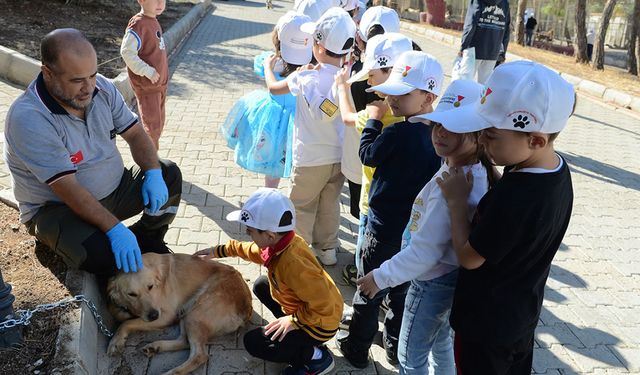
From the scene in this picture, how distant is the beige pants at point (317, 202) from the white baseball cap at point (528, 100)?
2145 millimetres

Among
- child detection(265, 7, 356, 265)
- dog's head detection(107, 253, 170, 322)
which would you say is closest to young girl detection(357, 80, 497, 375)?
dog's head detection(107, 253, 170, 322)

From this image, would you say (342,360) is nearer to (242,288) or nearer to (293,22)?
(242,288)

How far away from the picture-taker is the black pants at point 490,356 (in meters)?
2.27

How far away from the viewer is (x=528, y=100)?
1837 millimetres

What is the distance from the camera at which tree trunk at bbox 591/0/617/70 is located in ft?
51.0

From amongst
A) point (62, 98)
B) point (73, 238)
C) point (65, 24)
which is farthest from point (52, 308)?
point (65, 24)

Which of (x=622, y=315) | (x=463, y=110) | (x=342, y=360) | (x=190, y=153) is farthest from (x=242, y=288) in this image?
(x=190, y=153)

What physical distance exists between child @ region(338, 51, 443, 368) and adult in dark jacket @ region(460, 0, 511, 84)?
4.80 m

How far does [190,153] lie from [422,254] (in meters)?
4.50

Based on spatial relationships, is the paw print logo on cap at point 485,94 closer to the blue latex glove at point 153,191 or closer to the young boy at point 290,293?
the young boy at point 290,293

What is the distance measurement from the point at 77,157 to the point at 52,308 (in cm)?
89

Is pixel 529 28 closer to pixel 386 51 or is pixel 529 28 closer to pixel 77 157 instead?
pixel 386 51

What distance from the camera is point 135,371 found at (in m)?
3.00

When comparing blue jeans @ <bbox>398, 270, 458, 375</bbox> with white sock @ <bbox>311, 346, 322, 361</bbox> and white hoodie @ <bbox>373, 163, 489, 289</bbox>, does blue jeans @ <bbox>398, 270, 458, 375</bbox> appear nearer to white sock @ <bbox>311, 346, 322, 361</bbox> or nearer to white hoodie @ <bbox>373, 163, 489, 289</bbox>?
white hoodie @ <bbox>373, 163, 489, 289</bbox>
